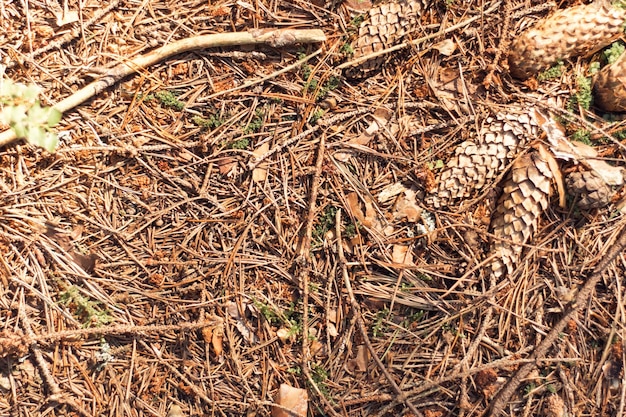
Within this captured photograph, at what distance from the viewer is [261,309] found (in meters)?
2.39

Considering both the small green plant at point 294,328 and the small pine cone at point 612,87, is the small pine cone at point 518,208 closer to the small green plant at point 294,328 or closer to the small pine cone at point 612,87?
the small pine cone at point 612,87

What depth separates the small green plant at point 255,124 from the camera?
94.0 inches

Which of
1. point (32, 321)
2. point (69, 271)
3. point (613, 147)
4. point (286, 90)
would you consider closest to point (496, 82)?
point (613, 147)

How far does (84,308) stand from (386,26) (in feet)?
6.36

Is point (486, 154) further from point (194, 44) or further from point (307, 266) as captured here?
point (194, 44)

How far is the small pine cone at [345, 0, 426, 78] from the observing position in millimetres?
2318

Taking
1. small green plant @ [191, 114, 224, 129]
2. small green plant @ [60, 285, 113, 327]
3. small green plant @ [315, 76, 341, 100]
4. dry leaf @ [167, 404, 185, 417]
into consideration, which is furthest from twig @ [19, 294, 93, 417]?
small green plant @ [315, 76, 341, 100]

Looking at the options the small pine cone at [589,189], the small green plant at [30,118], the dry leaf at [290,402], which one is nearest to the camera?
the small green plant at [30,118]

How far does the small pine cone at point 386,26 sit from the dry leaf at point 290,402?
1.56m

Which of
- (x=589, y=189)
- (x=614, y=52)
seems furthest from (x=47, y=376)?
(x=614, y=52)

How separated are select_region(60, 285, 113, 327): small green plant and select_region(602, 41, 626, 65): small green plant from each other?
2648 millimetres

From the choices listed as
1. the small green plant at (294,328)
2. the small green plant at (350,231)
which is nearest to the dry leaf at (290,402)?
the small green plant at (294,328)

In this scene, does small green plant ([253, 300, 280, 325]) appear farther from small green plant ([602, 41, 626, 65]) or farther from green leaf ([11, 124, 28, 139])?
small green plant ([602, 41, 626, 65])

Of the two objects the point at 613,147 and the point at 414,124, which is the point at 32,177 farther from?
the point at 613,147
